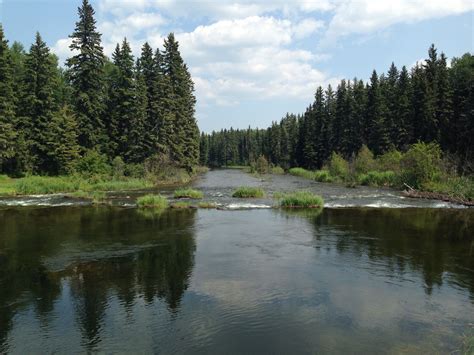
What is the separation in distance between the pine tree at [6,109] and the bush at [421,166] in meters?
44.0

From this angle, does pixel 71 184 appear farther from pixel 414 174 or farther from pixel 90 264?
pixel 414 174

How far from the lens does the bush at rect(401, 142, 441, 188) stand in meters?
42.5

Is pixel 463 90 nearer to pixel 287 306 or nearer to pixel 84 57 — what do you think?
pixel 84 57

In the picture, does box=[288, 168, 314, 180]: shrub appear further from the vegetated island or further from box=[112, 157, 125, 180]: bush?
box=[112, 157, 125, 180]: bush

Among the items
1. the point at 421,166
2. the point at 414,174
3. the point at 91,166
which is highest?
the point at 91,166

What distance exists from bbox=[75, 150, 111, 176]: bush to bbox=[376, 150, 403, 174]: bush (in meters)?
35.7

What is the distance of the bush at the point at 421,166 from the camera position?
42.5 meters

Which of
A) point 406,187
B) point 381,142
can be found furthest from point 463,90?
point 406,187

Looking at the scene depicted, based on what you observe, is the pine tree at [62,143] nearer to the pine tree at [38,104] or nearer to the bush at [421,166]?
the pine tree at [38,104]

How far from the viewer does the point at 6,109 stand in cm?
4812

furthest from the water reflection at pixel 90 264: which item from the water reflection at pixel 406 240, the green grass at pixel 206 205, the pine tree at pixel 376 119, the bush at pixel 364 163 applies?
the pine tree at pixel 376 119

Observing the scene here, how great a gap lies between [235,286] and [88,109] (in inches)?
1794

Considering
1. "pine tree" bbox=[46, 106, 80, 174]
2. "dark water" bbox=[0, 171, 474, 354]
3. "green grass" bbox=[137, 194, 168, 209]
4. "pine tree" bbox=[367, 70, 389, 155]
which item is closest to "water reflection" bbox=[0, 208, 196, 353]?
"dark water" bbox=[0, 171, 474, 354]

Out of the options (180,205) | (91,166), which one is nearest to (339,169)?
(91,166)
